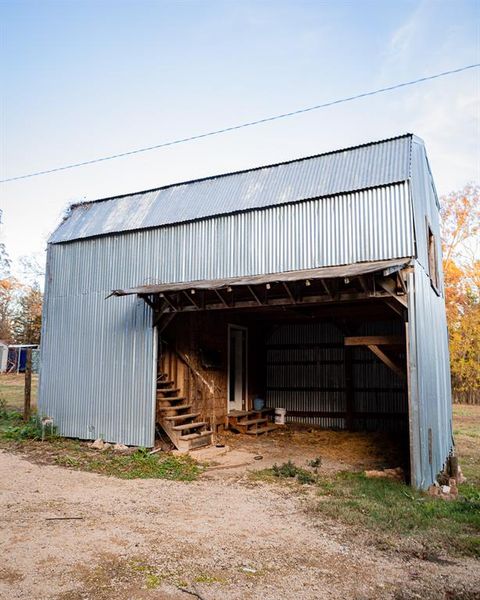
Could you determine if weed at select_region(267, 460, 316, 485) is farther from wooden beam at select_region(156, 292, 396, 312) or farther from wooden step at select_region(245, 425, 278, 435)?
wooden step at select_region(245, 425, 278, 435)

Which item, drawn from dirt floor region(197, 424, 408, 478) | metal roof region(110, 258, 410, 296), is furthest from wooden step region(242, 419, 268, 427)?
metal roof region(110, 258, 410, 296)

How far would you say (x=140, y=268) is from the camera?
1073cm

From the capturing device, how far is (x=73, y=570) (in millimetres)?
3863

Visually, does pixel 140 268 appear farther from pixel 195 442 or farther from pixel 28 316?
pixel 28 316

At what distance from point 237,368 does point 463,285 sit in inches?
608

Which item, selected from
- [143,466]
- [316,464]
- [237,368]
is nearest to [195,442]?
[143,466]

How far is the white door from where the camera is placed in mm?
12945

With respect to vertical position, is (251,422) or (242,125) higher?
(242,125)

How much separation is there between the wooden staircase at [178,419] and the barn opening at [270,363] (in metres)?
0.02

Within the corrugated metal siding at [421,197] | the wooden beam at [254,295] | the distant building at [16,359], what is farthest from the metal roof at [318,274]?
the distant building at [16,359]

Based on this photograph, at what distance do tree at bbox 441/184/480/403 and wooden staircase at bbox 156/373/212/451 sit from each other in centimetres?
1548

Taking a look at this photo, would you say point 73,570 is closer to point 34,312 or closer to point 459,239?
point 459,239

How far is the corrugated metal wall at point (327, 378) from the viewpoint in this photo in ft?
41.5

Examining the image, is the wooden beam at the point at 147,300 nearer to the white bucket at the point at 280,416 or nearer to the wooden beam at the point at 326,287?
the wooden beam at the point at 326,287
